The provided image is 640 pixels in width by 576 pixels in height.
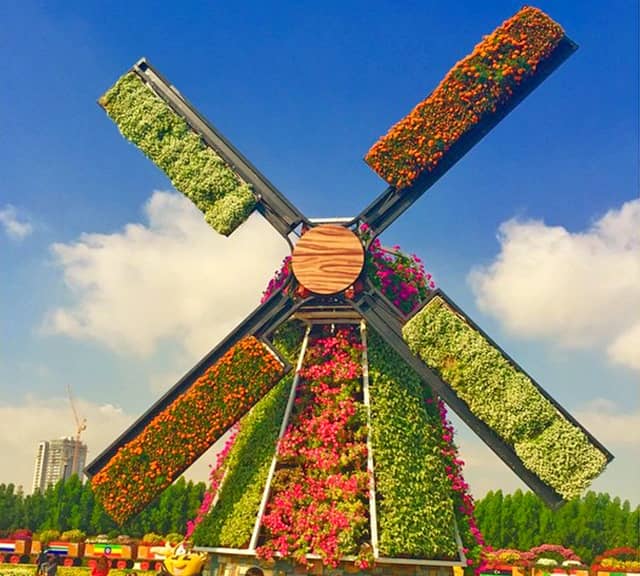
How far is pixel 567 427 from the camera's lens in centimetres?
1035

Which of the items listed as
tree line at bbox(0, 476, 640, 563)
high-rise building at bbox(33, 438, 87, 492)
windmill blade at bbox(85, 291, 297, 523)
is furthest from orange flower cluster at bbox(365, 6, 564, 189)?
high-rise building at bbox(33, 438, 87, 492)

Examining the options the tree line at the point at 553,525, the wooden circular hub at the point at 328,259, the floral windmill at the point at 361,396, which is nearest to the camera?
the floral windmill at the point at 361,396

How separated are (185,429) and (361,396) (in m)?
2.63

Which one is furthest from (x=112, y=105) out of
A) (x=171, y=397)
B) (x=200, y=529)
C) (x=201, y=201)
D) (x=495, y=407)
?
(x=495, y=407)

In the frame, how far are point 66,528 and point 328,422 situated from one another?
33.4m

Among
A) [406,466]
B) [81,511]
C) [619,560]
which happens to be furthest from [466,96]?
[81,511]

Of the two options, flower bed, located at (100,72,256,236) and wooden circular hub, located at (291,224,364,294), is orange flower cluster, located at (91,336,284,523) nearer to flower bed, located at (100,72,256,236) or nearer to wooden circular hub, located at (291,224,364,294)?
wooden circular hub, located at (291,224,364,294)

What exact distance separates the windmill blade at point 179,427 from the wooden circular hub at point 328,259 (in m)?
1.28

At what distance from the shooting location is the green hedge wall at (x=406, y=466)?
35.0ft

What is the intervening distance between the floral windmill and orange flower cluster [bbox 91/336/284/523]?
0.07 feet

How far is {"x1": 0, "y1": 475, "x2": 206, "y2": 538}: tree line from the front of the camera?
38.5 meters

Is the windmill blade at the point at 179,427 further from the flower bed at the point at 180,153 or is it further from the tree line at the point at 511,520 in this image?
the tree line at the point at 511,520

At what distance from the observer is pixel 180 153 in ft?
42.8

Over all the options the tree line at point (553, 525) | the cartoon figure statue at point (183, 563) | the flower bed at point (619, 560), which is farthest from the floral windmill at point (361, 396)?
the tree line at point (553, 525)
